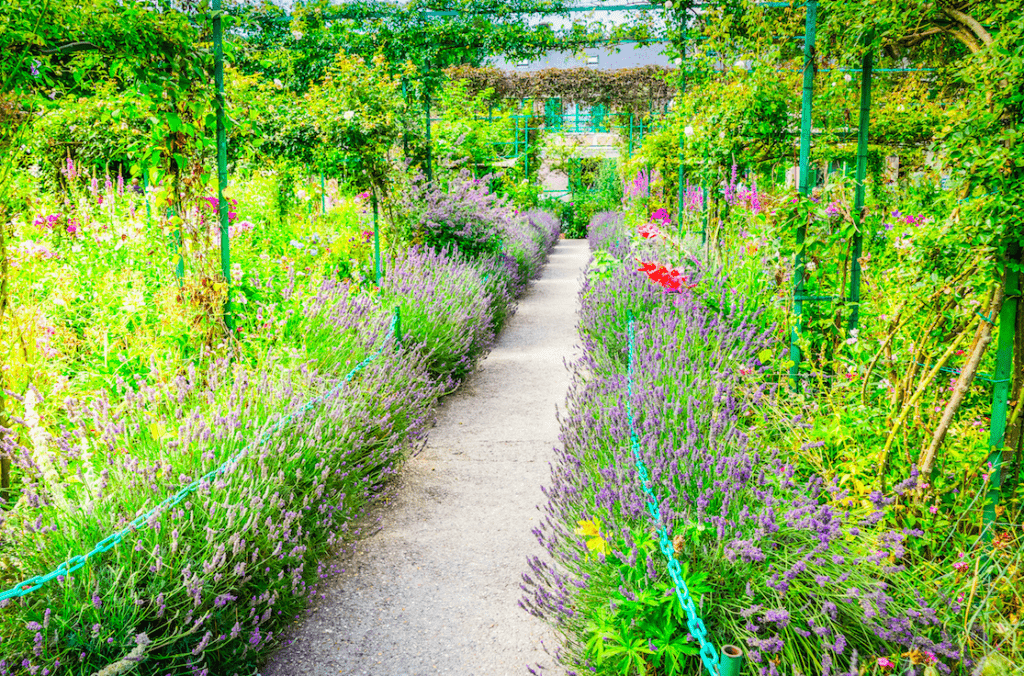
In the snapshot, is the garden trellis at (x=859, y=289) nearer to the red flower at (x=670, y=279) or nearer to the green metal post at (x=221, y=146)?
the red flower at (x=670, y=279)

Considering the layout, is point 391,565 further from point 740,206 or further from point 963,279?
point 740,206

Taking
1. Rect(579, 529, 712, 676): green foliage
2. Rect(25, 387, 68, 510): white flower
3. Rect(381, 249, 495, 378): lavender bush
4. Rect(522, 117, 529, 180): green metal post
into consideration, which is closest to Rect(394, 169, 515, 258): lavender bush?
Rect(381, 249, 495, 378): lavender bush

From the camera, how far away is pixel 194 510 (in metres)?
2.10

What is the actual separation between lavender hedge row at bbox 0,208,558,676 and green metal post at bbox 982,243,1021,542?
6.74 ft

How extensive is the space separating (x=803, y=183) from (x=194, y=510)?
9.96ft

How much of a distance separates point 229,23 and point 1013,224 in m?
3.41

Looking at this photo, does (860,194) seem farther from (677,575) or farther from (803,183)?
(677,575)

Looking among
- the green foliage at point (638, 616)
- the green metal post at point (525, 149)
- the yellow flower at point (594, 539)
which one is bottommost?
the green foliage at point (638, 616)

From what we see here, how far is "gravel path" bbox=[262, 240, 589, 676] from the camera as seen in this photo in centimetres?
224

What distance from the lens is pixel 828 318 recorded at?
3.44m

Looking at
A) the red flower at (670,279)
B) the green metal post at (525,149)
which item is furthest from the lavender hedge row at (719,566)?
the green metal post at (525,149)

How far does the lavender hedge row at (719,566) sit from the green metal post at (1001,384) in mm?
313

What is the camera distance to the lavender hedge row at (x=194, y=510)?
1737 mm

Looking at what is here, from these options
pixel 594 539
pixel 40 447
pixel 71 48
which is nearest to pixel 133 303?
pixel 71 48
